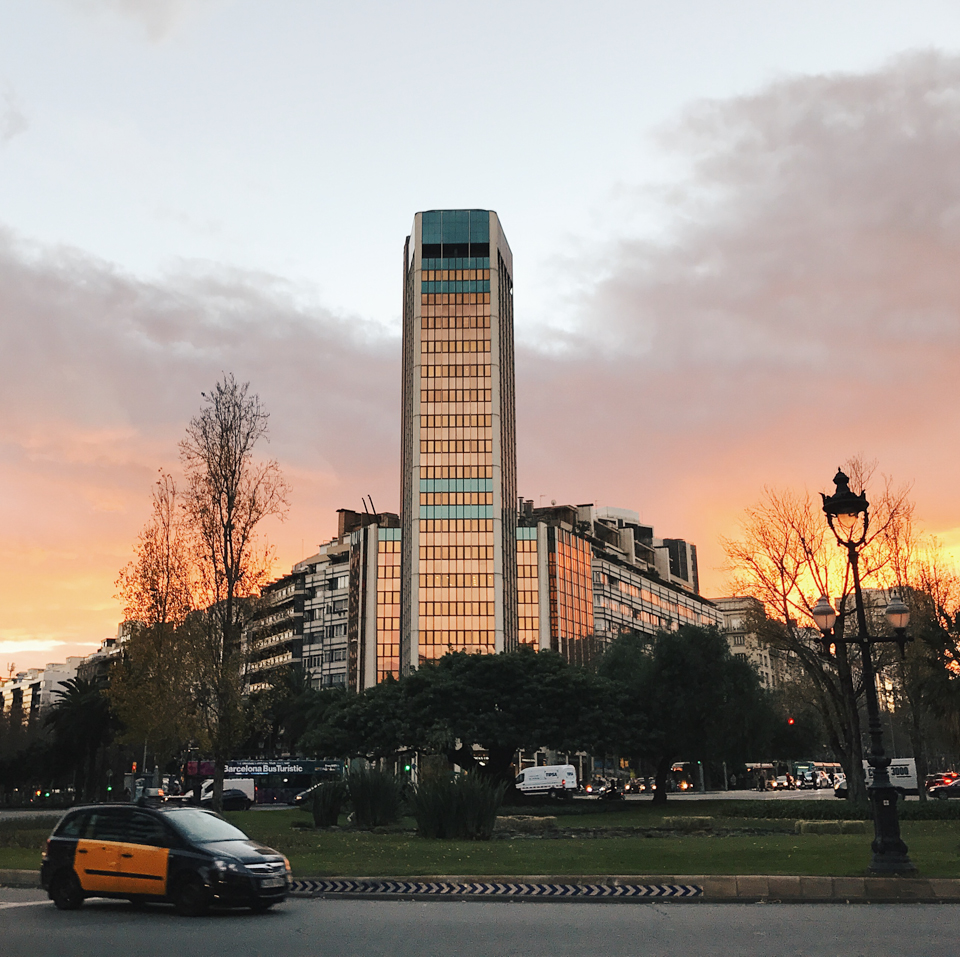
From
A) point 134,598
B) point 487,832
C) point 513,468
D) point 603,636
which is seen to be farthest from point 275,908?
point 603,636

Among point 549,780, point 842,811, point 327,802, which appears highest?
point 327,802

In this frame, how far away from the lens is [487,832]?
92.0 feet

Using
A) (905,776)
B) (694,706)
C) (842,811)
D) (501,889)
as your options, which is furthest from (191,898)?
(905,776)

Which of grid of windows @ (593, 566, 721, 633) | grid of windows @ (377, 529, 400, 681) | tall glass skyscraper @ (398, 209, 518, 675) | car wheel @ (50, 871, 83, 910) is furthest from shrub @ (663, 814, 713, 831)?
grid of windows @ (593, 566, 721, 633)

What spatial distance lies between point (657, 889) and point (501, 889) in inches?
98.8

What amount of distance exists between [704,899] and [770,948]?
5368mm

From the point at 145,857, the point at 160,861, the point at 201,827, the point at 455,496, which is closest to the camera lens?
the point at 160,861

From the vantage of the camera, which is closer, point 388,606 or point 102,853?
point 102,853

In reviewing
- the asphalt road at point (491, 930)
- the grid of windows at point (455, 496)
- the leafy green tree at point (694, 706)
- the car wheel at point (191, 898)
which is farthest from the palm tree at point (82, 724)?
the asphalt road at point (491, 930)

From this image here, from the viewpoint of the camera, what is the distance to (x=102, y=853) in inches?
630

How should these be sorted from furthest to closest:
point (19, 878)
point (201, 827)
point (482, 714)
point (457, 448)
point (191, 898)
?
point (457, 448)
point (482, 714)
point (19, 878)
point (201, 827)
point (191, 898)

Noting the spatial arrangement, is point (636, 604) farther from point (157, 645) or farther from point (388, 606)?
point (157, 645)

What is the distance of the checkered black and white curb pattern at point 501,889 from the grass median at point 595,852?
2.84 feet

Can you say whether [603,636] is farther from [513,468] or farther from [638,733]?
[638,733]
